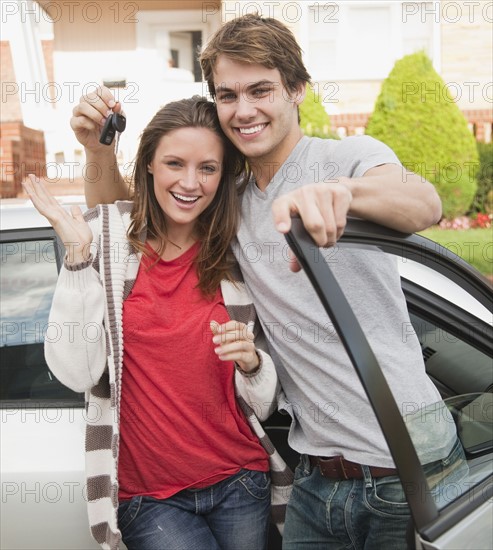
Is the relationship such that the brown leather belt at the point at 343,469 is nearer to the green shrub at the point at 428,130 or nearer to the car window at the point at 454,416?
the car window at the point at 454,416

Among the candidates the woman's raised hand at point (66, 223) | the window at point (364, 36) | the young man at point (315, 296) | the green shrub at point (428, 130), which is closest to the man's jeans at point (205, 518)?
the young man at point (315, 296)

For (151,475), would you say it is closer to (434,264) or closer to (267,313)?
(267,313)

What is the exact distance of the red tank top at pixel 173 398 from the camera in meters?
2.03

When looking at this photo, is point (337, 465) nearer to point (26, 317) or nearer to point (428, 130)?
point (26, 317)

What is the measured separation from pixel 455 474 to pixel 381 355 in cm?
32

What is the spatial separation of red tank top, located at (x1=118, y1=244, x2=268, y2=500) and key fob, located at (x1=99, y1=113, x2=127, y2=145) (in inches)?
15.5

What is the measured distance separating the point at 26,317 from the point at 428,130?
9238 mm

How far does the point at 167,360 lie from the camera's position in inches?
80.0

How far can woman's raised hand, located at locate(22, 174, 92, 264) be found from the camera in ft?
6.23

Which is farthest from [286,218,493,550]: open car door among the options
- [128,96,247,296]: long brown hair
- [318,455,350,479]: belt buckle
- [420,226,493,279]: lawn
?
[420,226,493,279]: lawn

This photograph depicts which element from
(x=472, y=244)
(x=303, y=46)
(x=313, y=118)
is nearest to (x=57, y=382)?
(x=472, y=244)

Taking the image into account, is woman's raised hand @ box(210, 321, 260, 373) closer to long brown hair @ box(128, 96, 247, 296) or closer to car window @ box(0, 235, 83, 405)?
long brown hair @ box(128, 96, 247, 296)

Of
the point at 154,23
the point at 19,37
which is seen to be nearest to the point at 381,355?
the point at 19,37

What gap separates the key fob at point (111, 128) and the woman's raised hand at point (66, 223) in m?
0.27
